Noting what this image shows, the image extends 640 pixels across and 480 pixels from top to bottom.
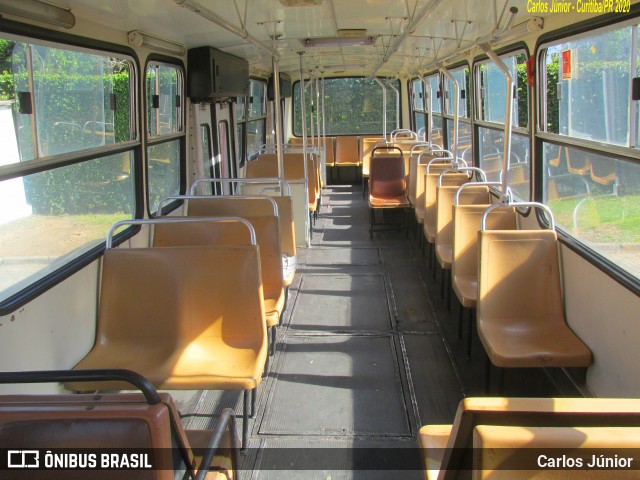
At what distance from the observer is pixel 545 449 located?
1247 mm

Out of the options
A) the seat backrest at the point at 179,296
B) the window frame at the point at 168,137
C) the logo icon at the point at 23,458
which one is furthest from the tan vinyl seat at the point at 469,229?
the logo icon at the point at 23,458

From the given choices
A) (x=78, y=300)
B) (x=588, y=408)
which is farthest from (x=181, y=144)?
(x=588, y=408)

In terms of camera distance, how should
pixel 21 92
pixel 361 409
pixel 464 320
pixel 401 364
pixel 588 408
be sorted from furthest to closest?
pixel 464 320 → pixel 401 364 → pixel 361 409 → pixel 21 92 → pixel 588 408

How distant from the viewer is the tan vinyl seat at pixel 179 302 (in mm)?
2992

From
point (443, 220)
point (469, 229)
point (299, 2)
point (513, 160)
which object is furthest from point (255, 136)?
point (299, 2)

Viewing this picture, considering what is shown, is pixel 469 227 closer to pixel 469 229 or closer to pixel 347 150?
pixel 469 229

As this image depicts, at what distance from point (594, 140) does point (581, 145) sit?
12cm

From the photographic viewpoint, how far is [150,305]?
9.94 feet

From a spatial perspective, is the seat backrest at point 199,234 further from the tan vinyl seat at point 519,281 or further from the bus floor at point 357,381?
the tan vinyl seat at point 519,281

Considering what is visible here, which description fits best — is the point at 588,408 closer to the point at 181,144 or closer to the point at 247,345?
the point at 247,345

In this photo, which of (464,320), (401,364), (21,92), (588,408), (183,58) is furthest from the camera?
(183,58)

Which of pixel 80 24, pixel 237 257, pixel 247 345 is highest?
pixel 80 24

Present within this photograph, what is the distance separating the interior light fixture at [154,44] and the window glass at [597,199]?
2.78m

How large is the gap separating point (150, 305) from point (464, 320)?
8.04ft
